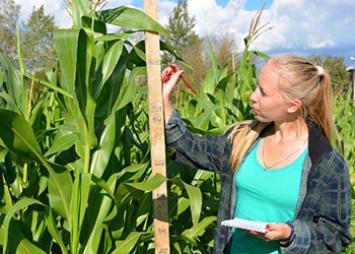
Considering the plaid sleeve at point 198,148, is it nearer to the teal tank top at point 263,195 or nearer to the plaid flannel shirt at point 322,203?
the teal tank top at point 263,195

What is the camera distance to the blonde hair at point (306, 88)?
1.68 m

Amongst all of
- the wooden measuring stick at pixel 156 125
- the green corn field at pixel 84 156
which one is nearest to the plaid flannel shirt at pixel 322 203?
the green corn field at pixel 84 156

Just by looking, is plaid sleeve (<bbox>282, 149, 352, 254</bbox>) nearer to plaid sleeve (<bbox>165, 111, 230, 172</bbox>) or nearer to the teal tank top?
the teal tank top

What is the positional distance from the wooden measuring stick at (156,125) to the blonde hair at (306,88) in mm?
271

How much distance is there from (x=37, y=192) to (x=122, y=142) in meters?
0.37

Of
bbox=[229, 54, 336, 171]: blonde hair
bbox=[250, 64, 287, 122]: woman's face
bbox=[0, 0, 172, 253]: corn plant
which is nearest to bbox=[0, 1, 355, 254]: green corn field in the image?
bbox=[0, 0, 172, 253]: corn plant

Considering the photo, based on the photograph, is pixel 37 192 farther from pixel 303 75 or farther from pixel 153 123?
pixel 303 75

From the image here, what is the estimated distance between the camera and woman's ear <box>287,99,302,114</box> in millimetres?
1694

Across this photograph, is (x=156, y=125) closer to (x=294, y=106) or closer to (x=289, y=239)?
(x=294, y=106)

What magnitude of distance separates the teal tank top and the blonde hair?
0.23 ft

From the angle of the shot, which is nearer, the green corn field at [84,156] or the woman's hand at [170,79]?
the green corn field at [84,156]

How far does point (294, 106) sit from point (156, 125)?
45 cm

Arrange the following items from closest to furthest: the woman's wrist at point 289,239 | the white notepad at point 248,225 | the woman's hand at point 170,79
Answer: the white notepad at point 248,225 < the woman's wrist at point 289,239 < the woman's hand at point 170,79

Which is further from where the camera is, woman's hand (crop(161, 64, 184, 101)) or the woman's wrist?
woman's hand (crop(161, 64, 184, 101))
